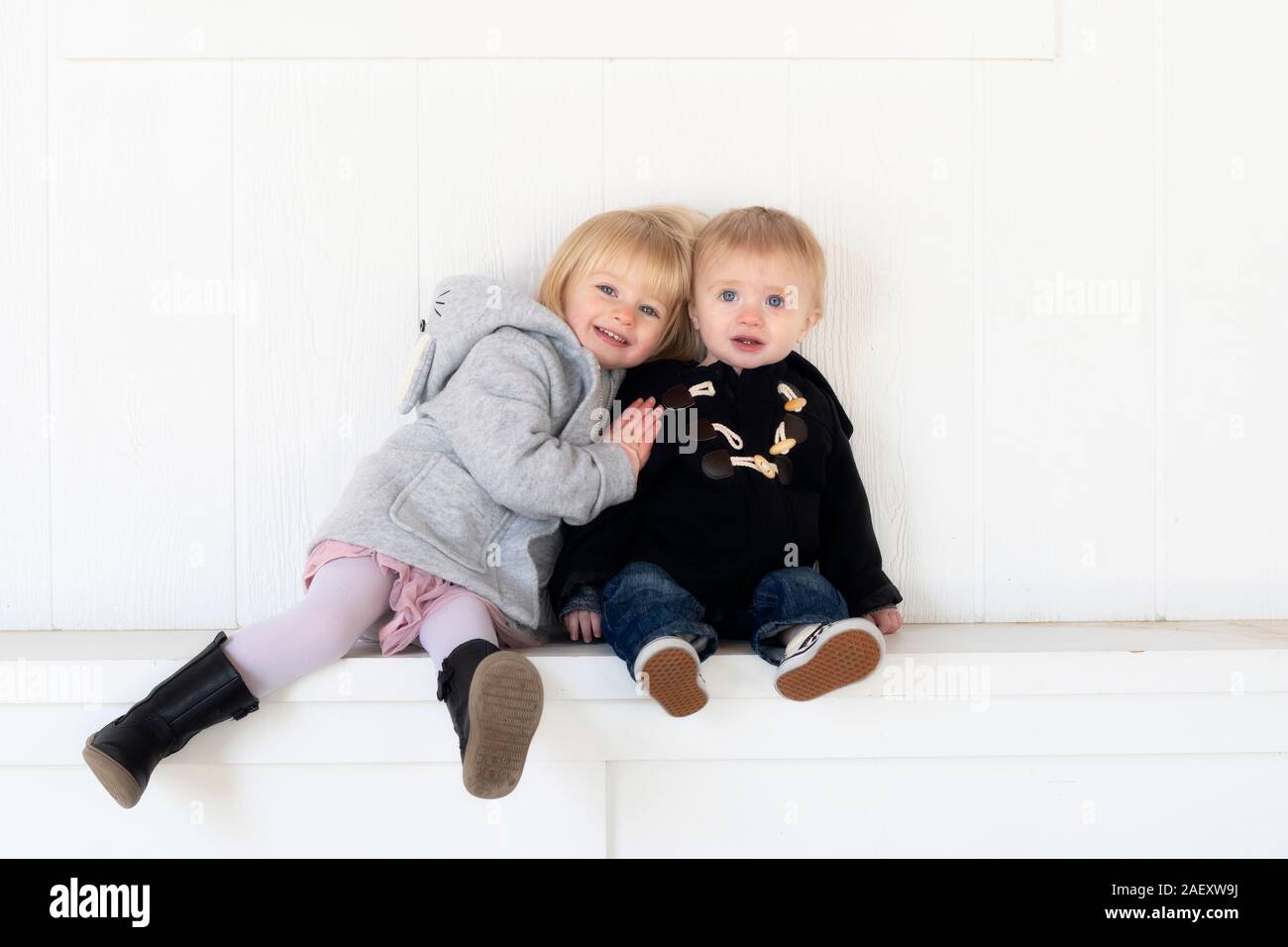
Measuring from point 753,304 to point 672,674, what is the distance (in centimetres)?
50

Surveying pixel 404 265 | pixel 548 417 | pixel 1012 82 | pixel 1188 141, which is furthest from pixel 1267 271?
pixel 404 265

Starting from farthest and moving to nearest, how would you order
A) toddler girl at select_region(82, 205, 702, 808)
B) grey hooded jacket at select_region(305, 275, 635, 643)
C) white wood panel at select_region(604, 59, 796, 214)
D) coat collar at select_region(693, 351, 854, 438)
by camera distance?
1. white wood panel at select_region(604, 59, 796, 214)
2. coat collar at select_region(693, 351, 854, 438)
3. grey hooded jacket at select_region(305, 275, 635, 643)
4. toddler girl at select_region(82, 205, 702, 808)

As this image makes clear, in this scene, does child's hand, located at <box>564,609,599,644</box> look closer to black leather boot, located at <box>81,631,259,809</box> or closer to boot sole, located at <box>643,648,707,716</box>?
boot sole, located at <box>643,648,707,716</box>

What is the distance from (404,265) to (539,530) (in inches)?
17.7

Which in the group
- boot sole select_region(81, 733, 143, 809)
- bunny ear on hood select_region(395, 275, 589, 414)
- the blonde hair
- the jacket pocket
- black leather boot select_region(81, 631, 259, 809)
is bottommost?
boot sole select_region(81, 733, 143, 809)

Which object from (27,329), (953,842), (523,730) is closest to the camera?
(523,730)

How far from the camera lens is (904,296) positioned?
4.83 feet

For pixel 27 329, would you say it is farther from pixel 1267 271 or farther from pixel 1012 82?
pixel 1267 271

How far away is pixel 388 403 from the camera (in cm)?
146

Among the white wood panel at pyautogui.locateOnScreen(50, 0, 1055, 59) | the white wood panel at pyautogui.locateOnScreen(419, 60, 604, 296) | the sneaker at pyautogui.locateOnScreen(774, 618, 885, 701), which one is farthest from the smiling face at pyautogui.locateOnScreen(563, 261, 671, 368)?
the sneaker at pyautogui.locateOnScreen(774, 618, 885, 701)

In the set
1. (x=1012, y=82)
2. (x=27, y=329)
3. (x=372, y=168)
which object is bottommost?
(x=27, y=329)

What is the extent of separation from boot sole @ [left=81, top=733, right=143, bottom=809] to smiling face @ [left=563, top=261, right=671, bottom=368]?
0.73 meters

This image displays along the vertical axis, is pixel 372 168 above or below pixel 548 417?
above

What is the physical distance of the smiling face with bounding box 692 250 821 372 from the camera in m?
1.31
